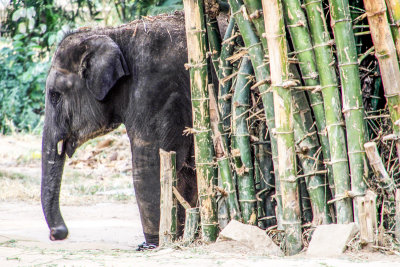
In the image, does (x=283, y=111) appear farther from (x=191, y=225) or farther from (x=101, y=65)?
(x=101, y=65)

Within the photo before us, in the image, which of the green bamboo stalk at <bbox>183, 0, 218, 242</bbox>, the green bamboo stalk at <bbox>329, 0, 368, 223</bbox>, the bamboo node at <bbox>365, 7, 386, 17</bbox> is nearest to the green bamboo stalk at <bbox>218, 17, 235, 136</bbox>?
the green bamboo stalk at <bbox>183, 0, 218, 242</bbox>

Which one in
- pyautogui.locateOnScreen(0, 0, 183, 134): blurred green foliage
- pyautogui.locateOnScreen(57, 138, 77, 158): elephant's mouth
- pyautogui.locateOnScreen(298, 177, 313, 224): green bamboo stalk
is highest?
pyautogui.locateOnScreen(0, 0, 183, 134): blurred green foliage

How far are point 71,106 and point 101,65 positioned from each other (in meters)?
0.51

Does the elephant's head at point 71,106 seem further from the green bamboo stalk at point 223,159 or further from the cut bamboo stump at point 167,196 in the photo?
the green bamboo stalk at point 223,159

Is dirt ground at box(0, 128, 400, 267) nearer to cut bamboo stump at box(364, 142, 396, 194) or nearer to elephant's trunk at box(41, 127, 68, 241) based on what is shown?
elephant's trunk at box(41, 127, 68, 241)

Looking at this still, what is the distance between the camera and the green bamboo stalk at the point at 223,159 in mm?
3850

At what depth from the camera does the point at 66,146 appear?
551 cm

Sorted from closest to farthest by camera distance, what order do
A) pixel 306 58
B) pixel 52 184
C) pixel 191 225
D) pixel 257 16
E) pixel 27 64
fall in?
pixel 306 58
pixel 257 16
pixel 191 225
pixel 52 184
pixel 27 64

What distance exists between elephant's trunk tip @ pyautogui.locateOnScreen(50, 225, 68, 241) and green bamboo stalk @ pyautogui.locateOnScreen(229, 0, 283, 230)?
7.30 ft

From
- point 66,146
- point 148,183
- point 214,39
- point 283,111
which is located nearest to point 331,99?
point 283,111

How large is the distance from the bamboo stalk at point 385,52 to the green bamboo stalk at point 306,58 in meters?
0.35

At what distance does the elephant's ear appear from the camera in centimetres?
511

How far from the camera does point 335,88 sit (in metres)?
3.48

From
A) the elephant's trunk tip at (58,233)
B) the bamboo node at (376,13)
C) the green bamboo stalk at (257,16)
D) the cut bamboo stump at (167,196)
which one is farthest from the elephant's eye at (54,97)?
the bamboo node at (376,13)
